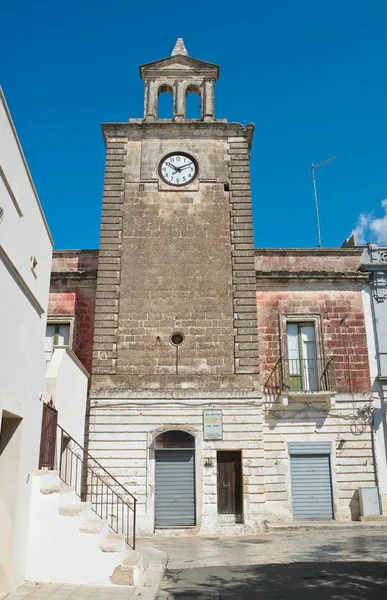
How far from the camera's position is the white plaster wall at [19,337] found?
679 cm

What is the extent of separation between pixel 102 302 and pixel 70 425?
552cm

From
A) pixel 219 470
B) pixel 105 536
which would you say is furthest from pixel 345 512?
pixel 105 536

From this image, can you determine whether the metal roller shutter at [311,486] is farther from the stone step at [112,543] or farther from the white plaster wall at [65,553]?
the white plaster wall at [65,553]

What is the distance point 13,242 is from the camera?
Result: 7.22m

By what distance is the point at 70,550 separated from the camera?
7.38m

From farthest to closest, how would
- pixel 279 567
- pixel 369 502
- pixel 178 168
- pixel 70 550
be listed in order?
pixel 178 168 → pixel 369 502 → pixel 279 567 → pixel 70 550

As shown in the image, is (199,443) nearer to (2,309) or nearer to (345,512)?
(345,512)

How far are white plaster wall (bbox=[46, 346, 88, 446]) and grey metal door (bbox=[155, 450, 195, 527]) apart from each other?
335 centimetres

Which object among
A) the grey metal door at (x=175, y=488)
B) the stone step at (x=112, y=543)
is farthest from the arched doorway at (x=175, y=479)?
the stone step at (x=112, y=543)

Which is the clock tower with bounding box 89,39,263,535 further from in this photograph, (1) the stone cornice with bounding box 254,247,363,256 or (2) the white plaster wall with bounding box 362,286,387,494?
(2) the white plaster wall with bounding box 362,286,387,494

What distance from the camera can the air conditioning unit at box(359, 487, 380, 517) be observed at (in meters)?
15.4

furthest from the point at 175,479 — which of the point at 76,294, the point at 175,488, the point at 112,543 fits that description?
the point at 112,543

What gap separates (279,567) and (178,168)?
40.3 ft

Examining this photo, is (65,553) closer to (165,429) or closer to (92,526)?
(92,526)
